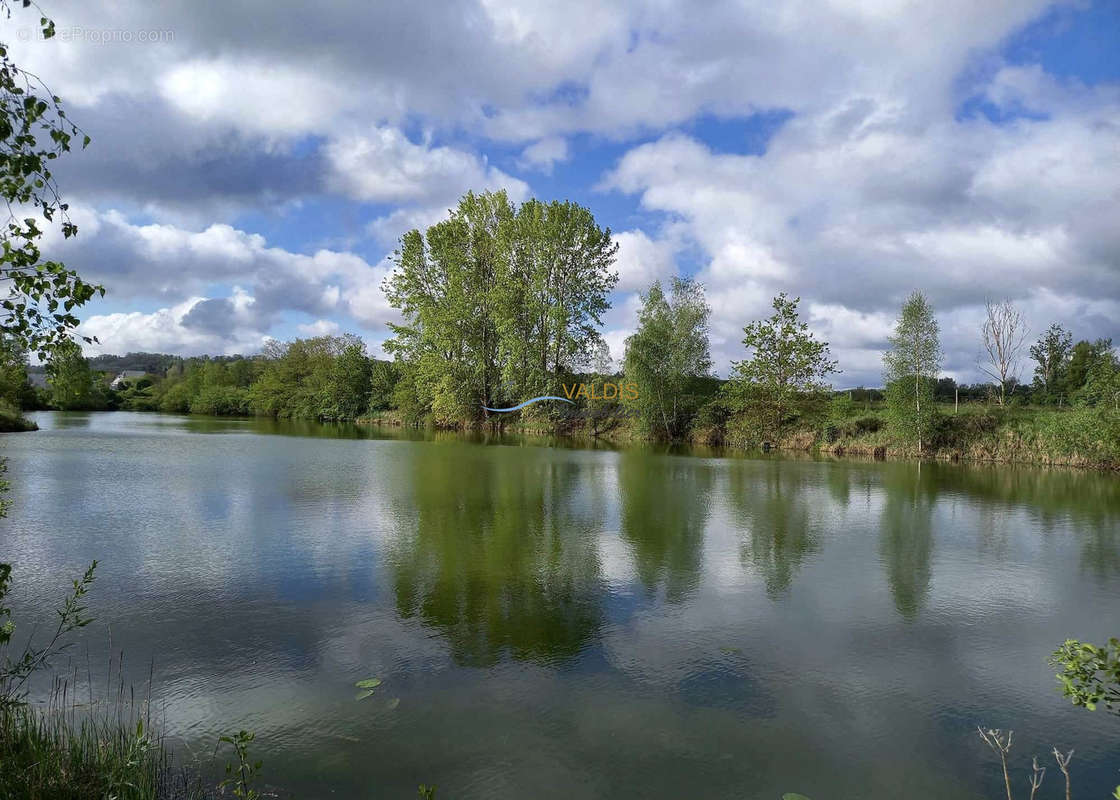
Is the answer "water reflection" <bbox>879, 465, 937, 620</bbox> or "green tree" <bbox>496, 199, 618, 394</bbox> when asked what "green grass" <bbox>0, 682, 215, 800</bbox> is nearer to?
"water reflection" <bbox>879, 465, 937, 620</bbox>

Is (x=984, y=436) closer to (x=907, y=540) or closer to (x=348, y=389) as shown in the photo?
(x=907, y=540)

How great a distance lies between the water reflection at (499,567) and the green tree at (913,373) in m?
19.8

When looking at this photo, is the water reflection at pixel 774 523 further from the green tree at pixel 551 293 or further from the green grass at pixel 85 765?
the green tree at pixel 551 293

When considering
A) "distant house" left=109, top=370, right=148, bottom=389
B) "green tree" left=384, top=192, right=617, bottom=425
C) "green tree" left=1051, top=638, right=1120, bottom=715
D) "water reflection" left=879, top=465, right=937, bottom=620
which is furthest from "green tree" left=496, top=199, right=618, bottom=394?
"distant house" left=109, top=370, right=148, bottom=389

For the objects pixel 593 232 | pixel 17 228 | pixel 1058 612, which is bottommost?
pixel 1058 612

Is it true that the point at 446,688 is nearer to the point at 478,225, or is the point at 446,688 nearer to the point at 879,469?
the point at 879,469

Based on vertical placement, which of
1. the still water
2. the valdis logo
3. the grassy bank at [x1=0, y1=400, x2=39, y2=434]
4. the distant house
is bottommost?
the still water

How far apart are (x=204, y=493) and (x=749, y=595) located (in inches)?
478

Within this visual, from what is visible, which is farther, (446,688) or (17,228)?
(446,688)

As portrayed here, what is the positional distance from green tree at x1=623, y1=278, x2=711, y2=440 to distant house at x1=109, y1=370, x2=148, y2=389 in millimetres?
83552

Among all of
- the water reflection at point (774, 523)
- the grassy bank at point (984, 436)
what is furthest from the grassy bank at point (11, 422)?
the grassy bank at point (984, 436)

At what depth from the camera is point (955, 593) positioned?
8.50 metres

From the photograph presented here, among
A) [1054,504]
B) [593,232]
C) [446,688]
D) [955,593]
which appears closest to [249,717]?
[446,688]

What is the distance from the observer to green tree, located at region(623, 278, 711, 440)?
1491 inches
